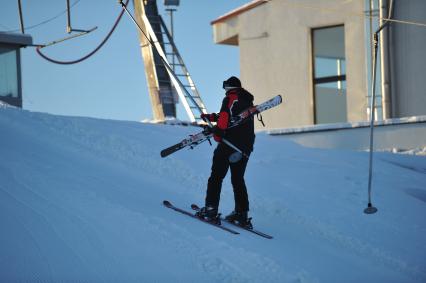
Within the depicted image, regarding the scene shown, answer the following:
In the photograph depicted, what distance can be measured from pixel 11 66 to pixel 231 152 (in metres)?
14.2

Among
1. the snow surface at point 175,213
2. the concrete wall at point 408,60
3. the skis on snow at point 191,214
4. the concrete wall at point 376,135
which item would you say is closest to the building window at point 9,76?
the snow surface at point 175,213

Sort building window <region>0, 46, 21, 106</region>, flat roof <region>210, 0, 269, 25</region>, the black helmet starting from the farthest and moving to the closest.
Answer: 1. flat roof <region>210, 0, 269, 25</region>
2. building window <region>0, 46, 21, 106</region>
3. the black helmet

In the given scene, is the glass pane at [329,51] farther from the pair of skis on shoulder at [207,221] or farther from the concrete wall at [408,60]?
the pair of skis on shoulder at [207,221]

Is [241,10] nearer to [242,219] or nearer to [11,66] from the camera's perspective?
[11,66]

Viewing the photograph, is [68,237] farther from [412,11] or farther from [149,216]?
[412,11]

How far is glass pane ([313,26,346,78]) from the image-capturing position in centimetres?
2275

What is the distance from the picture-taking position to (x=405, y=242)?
1098 centimetres

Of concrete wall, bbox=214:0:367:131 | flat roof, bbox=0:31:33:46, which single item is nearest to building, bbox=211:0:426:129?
concrete wall, bbox=214:0:367:131

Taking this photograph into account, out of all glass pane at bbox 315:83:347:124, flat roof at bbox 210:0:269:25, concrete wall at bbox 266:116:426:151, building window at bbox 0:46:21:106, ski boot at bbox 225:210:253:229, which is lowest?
ski boot at bbox 225:210:253:229

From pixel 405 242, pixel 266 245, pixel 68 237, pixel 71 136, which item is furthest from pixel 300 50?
pixel 68 237

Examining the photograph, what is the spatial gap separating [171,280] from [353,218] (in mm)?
4491

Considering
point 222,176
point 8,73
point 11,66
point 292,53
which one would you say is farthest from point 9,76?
point 222,176

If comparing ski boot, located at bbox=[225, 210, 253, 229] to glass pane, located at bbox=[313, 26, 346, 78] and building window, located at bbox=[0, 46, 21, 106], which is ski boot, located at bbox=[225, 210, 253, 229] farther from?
building window, located at bbox=[0, 46, 21, 106]

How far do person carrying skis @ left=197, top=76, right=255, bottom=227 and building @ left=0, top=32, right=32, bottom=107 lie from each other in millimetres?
13422
